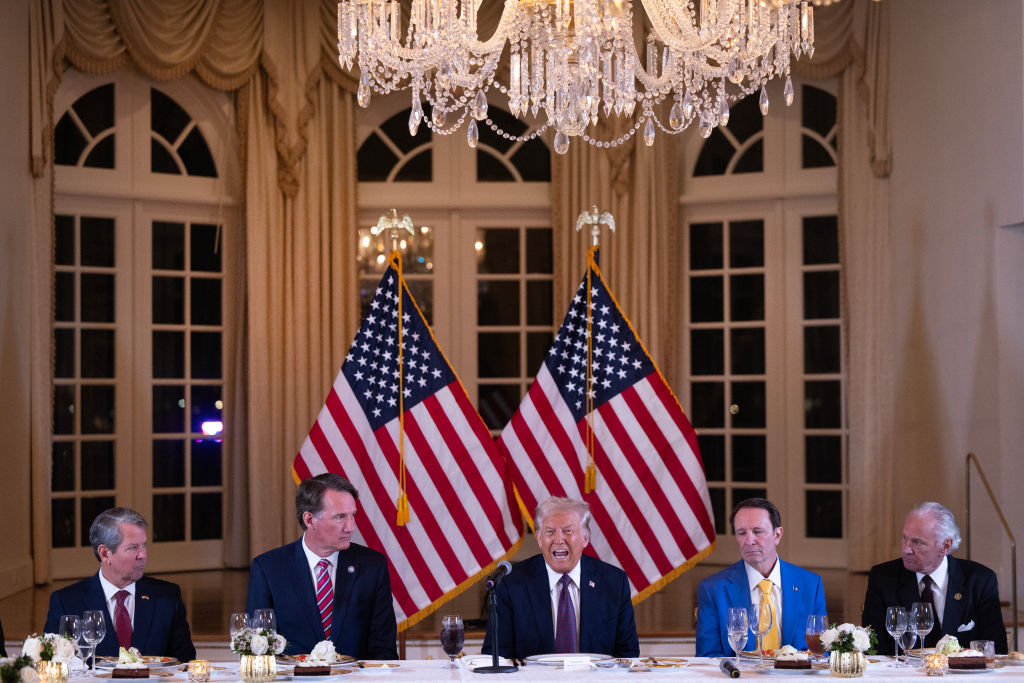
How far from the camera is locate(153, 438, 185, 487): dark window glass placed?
9.32 meters

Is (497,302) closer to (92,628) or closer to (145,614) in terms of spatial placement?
(145,614)

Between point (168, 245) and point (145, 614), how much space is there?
17.0 feet

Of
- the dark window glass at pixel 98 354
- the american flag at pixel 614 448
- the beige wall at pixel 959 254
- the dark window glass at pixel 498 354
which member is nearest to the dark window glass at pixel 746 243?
the beige wall at pixel 959 254

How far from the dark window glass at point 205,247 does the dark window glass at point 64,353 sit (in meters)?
1.03

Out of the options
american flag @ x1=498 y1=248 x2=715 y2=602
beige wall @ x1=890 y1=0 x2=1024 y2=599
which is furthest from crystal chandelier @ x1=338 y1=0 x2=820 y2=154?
beige wall @ x1=890 y1=0 x2=1024 y2=599

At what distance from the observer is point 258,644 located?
380 cm

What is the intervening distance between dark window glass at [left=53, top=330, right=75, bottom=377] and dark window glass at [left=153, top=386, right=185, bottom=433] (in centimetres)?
64

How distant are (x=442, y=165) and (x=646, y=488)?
410 cm

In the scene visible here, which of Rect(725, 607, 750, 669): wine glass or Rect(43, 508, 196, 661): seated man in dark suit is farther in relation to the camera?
Rect(43, 508, 196, 661): seated man in dark suit

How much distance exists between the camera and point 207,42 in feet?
29.9

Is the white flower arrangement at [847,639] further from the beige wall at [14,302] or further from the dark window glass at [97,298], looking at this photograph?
the dark window glass at [97,298]

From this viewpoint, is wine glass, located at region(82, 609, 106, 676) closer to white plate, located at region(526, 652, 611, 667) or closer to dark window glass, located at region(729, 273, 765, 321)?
white plate, located at region(526, 652, 611, 667)

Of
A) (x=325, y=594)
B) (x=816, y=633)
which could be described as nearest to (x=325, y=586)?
(x=325, y=594)

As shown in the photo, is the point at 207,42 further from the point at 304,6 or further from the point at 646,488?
the point at 646,488
